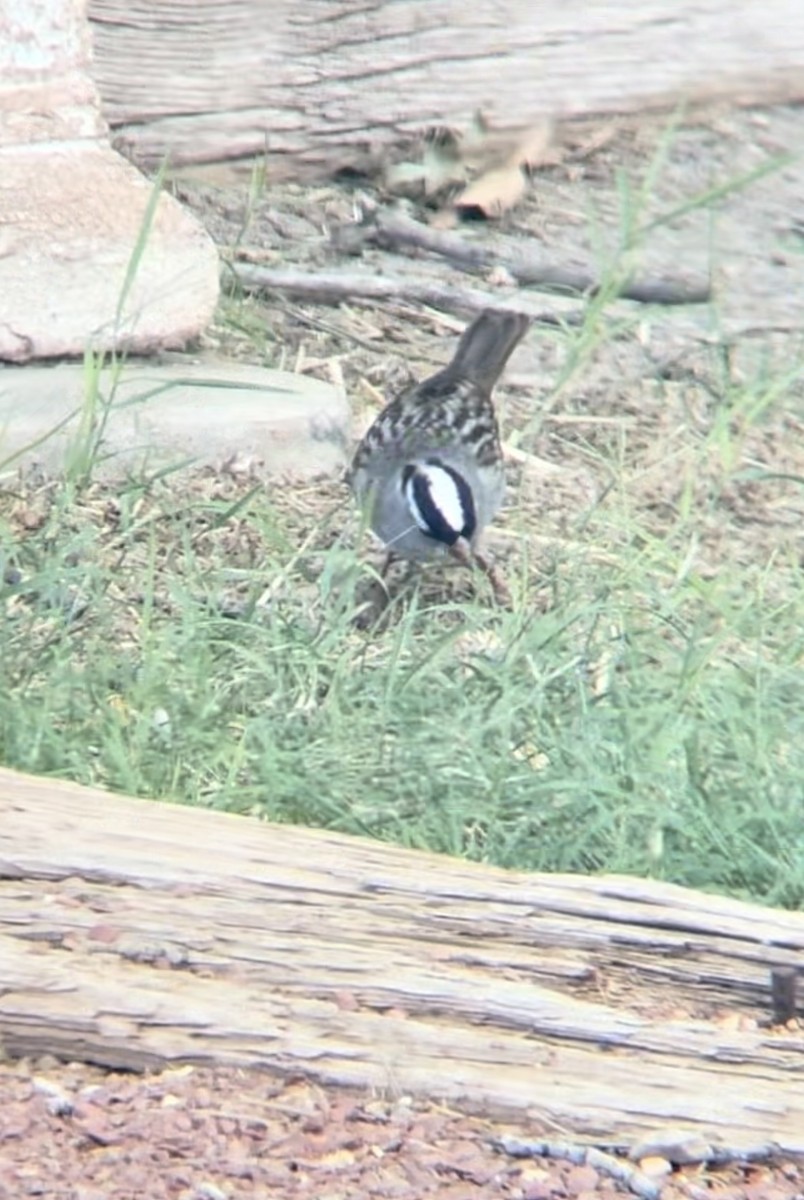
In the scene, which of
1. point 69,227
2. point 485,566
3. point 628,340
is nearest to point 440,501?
point 485,566

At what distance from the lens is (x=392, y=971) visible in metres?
3.75

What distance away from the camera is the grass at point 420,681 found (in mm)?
4559

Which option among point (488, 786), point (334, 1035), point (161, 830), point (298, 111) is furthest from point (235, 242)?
point (334, 1035)

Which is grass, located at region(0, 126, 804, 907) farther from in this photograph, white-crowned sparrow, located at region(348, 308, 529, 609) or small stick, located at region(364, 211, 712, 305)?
small stick, located at region(364, 211, 712, 305)

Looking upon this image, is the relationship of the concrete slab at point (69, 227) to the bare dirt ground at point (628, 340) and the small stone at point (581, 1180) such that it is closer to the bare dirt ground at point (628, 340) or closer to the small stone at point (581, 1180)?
the bare dirt ground at point (628, 340)

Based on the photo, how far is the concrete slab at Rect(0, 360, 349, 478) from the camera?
6223 mm

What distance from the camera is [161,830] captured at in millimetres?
4039

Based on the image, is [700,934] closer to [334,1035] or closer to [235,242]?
[334,1035]

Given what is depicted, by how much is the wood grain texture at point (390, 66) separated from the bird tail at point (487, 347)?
1.28 metres

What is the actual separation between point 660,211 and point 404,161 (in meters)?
0.86

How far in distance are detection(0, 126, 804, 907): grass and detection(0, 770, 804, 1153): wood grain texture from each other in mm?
558

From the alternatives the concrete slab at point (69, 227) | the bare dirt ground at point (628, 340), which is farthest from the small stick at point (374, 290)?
the concrete slab at point (69, 227)

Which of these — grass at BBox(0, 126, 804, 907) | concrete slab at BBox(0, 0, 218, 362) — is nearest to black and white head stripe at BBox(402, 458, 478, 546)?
grass at BBox(0, 126, 804, 907)

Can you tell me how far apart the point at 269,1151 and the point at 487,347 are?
3672 mm
